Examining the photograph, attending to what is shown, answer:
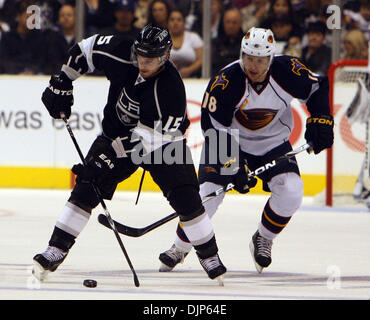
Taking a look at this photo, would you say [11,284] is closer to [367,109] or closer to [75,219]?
[75,219]

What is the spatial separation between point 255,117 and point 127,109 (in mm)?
882

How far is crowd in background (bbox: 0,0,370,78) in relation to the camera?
9477 millimetres

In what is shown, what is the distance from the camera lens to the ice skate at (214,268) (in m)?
5.24

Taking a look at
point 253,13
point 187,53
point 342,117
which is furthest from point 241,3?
point 342,117

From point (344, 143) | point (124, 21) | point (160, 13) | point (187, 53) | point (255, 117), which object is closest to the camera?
point (255, 117)

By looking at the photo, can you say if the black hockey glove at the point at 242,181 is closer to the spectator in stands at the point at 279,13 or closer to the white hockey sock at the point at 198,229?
the white hockey sock at the point at 198,229

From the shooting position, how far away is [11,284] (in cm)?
510

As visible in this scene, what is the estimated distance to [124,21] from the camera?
952cm

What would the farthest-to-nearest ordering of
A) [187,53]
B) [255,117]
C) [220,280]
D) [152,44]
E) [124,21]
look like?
[187,53] → [124,21] → [255,117] → [220,280] → [152,44]

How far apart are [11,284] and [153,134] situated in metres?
0.96

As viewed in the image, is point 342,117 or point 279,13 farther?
point 279,13

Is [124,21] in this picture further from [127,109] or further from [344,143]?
[127,109]
